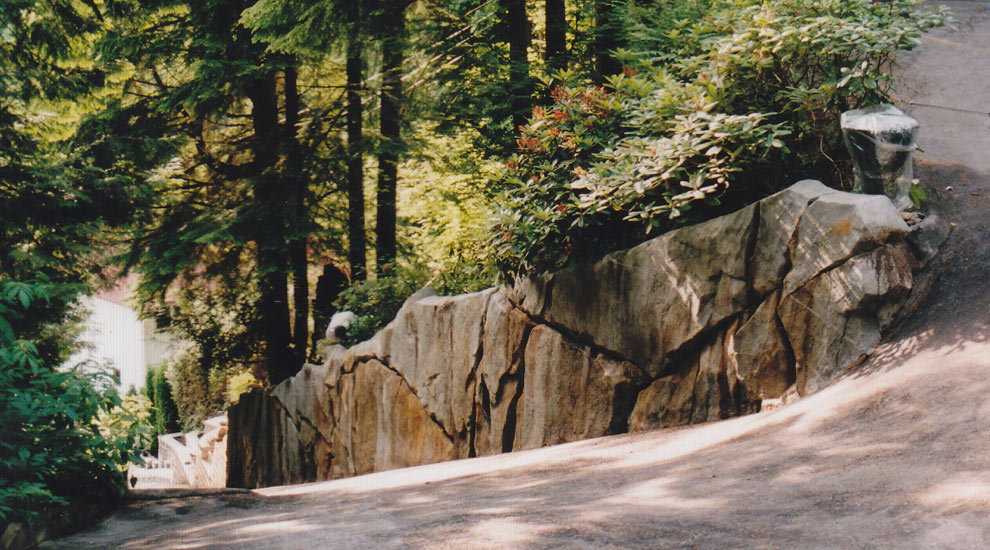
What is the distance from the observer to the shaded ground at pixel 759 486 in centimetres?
356

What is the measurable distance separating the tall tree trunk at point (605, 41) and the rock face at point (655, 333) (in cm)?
335

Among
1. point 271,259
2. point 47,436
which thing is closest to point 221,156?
point 271,259

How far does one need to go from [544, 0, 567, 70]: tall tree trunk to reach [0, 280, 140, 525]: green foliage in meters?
7.47

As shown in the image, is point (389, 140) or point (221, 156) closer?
point (389, 140)

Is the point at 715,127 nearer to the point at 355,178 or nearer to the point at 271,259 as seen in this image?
the point at 355,178

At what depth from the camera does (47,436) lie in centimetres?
483

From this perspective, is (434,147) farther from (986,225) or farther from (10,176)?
(986,225)

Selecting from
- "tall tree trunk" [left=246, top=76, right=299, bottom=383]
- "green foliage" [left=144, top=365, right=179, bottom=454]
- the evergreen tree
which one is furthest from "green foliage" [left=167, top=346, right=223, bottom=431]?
"tall tree trunk" [left=246, top=76, right=299, bottom=383]

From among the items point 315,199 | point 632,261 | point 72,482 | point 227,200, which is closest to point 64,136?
point 227,200

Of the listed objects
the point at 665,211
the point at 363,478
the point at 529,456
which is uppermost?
the point at 665,211

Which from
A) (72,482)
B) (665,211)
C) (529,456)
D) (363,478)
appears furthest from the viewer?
(363,478)

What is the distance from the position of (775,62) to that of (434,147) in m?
9.04

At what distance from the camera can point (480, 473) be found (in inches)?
260

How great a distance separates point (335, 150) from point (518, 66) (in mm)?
4820
